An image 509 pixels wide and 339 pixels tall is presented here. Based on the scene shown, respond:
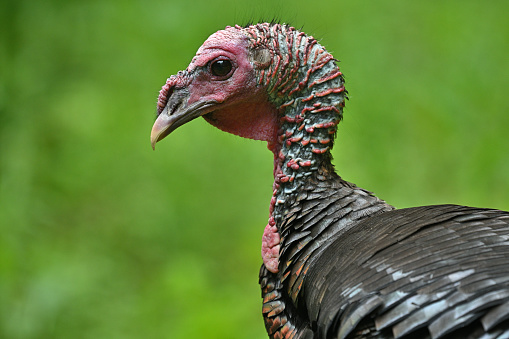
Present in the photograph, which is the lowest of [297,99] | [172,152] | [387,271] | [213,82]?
[387,271]

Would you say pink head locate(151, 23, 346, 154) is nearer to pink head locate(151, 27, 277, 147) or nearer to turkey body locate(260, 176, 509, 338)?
pink head locate(151, 27, 277, 147)

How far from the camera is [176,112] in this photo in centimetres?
260

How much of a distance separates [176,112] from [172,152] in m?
2.84

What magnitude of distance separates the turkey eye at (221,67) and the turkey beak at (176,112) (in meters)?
0.11

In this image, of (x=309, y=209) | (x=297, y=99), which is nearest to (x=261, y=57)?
(x=297, y=99)

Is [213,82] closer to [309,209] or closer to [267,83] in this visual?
[267,83]

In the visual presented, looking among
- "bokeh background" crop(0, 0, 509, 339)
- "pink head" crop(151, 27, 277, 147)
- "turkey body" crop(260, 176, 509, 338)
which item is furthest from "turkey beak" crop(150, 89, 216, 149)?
"bokeh background" crop(0, 0, 509, 339)

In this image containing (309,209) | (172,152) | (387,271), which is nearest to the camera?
(387,271)

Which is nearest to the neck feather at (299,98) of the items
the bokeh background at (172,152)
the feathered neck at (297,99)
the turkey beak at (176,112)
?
the feathered neck at (297,99)

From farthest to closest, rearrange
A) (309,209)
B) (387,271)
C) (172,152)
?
(172,152)
(309,209)
(387,271)

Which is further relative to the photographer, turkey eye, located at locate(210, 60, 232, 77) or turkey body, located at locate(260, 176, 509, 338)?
turkey eye, located at locate(210, 60, 232, 77)

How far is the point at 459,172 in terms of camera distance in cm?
512

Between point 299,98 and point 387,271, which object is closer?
point 387,271

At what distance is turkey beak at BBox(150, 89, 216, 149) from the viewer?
258cm
